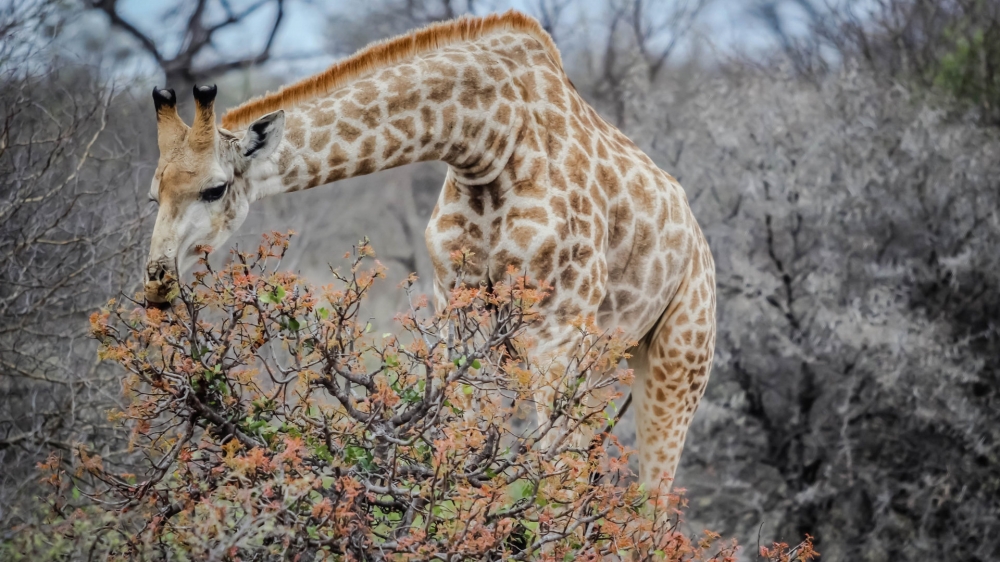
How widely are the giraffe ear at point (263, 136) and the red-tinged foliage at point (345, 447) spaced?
0.47 m

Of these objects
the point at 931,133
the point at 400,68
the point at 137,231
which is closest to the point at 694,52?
the point at 931,133

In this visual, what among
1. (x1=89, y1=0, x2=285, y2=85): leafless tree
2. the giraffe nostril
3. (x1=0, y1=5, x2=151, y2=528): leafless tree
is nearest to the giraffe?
the giraffe nostril

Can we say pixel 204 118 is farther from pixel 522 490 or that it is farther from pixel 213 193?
pixel 522 490

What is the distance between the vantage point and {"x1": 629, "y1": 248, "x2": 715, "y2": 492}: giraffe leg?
4285 millimetres

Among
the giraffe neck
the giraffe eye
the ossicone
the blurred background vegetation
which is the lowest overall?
the blurred background vegetation

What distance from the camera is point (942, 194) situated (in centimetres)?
866

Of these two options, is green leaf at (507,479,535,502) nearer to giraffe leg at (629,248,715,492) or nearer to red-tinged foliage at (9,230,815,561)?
red-tinged foliage at (9,230,815,561)

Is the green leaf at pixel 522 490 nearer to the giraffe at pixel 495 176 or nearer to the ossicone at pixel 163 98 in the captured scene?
the giraffe at pixel 495 176

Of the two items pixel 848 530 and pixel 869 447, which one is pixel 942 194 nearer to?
pixel 869 447

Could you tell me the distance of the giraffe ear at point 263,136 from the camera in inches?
120

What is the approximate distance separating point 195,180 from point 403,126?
2.48 ft

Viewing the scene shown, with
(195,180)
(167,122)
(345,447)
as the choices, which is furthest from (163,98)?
(345,447)

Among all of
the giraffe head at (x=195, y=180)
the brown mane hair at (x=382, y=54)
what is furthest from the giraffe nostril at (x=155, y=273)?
the brown mane hair at (x=382, y=54)

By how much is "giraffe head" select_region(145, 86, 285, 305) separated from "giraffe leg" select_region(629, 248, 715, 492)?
196cm
